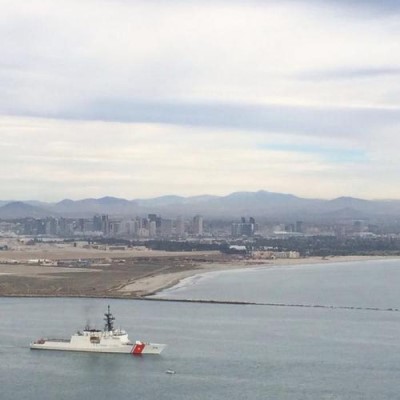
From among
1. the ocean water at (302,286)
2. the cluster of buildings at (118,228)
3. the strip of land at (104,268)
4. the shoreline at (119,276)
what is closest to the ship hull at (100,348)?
the ocean water at (302,286)

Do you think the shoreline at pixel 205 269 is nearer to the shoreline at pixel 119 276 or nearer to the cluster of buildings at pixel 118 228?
the shoreline at pixel 119 276

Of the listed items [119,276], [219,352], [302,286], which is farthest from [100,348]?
[119,276]

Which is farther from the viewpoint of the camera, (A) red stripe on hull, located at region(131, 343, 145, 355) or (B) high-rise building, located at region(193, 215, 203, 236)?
(B) high-rise building, located at region(193, 215, 203, 236)

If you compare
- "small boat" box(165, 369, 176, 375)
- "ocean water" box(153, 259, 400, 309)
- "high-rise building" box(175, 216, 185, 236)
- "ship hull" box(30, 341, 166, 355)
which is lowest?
"small boat" box(165, 369, 176, 375)

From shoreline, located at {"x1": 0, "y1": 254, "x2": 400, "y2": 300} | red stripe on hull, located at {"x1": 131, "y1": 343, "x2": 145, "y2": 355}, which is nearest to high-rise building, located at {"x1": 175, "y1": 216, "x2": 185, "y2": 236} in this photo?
shoreline, located at {"x1": 0, "y1": 254, "x2": 400, "y2": 300}

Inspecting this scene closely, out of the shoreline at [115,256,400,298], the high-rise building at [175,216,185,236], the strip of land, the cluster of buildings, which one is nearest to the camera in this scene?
the strip of land

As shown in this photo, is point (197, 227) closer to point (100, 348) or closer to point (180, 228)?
point (180, 228)

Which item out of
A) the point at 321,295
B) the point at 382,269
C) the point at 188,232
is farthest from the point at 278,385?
the point at 188,232

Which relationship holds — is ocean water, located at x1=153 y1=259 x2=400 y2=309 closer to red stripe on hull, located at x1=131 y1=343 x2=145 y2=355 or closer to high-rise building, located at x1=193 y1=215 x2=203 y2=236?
red stripe on hull, located at x1=131 y1=343 x2=145 y2=355

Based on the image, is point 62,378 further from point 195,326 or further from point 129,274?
point 129,274
